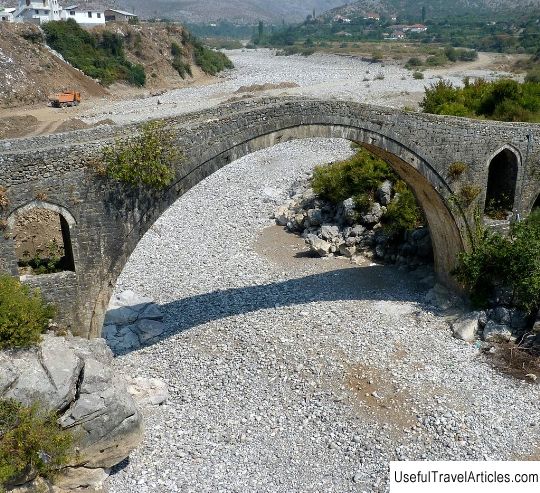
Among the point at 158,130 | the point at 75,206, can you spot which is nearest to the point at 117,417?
the point at 75,206

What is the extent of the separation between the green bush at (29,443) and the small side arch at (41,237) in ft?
12.3

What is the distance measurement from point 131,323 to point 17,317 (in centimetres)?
609

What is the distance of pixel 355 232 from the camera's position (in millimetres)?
21969

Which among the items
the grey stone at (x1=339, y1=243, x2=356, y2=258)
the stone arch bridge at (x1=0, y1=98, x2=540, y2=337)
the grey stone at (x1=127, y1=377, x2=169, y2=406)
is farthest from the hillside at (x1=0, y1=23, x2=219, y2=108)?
the grey stone at (x1=127, y1=377, x2=169, y2=406)

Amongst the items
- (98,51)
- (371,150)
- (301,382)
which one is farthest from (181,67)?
(301,382)

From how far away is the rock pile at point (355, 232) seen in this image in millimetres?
20516

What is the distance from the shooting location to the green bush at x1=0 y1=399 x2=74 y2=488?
32.5ft

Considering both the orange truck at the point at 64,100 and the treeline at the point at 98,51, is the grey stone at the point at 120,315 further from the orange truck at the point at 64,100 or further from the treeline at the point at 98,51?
the treeline at the point at 98,51

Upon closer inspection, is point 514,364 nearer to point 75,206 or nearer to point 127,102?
point 75,206

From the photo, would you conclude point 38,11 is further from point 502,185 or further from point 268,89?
point 502,185

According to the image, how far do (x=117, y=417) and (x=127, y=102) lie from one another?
44296 millimetres

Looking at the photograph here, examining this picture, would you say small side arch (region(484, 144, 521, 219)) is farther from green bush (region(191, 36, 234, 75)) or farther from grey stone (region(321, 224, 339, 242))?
green bush (region(191, 36, 234, 75))

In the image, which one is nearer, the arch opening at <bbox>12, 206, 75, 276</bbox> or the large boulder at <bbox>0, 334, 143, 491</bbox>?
the large boulder at <bbox>0, 334, 143, 491</bbox>

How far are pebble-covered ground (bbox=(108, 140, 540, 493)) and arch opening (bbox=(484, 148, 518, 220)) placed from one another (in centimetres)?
326
